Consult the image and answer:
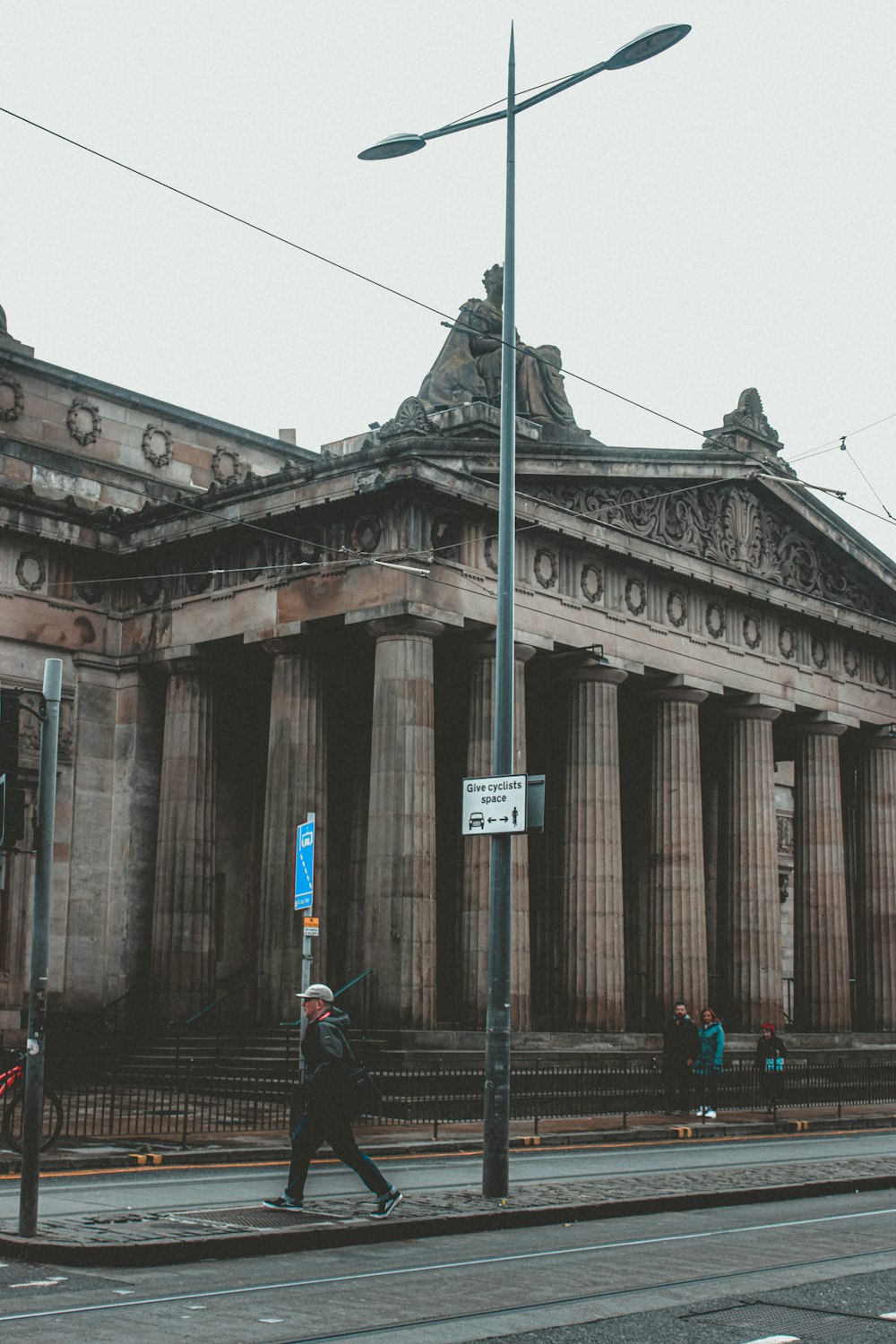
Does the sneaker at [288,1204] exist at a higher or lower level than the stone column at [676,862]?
lower

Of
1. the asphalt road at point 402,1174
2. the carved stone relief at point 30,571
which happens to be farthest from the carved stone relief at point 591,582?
the asphalt road at point 402,1174

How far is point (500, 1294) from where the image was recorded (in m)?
11.5

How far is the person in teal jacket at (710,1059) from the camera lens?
30.8m

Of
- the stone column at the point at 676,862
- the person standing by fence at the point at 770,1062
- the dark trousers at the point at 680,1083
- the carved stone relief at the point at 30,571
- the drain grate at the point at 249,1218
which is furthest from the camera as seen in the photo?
the stone column at the point at 676,862

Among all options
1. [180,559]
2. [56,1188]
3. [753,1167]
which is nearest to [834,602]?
[180,559]

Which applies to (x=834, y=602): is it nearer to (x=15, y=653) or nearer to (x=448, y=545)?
(x=448, y=545)

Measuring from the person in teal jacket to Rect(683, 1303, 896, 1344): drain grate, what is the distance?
19735 millimetres

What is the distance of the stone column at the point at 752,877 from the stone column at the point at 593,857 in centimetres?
502

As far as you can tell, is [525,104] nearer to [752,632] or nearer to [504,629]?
[504,629]

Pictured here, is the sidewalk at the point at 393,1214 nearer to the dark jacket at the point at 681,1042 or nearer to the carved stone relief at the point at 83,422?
the dark jacket at the point at 681,1042

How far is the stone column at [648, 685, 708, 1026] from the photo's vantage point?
1576 inches

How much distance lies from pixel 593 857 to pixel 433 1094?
417 inches

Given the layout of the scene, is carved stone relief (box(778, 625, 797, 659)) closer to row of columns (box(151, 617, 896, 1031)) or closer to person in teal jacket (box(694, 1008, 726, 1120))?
row of columns (box(151, 617, 896, 1031))

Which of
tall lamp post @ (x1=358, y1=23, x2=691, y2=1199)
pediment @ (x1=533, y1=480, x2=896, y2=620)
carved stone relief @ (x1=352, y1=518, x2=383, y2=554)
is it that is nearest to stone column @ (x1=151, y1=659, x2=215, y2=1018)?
carved stone relief @ (x1=352, y1=518, x2=383, y2=554)
